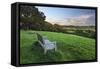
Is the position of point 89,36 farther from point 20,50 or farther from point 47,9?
point 20,50

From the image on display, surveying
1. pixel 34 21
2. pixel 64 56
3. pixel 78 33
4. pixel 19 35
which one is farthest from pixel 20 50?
pixel 78 33

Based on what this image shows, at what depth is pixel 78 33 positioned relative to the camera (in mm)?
3520

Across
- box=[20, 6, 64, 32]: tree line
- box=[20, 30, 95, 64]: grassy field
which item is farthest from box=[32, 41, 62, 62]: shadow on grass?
box=[20, 6, 64, 32]: tree line

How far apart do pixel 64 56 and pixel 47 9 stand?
63 centimetres

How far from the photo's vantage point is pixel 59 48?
3369 mm

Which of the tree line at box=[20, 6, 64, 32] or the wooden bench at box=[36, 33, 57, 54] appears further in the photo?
the wooden bench at box=[36, 33, 57, 54]

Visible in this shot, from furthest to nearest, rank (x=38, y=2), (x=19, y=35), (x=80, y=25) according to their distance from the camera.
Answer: (x=80, y=25), (x=38, y=2), (x=19, y=35)

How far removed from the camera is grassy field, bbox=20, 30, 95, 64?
10.4 feet

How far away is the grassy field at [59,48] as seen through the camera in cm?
317

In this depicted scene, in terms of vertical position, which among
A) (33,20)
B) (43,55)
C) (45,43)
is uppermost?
(33,20)

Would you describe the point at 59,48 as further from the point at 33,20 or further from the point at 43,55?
the point at 33,20

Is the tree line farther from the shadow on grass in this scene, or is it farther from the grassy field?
the shadow on grass

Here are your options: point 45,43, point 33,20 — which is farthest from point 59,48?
point 33,20

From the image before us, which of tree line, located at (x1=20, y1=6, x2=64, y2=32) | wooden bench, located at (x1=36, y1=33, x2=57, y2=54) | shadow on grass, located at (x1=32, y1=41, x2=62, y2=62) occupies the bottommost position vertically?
Answer: shadow on grass, located at (x1=32, y1=41, x2=62, y2=62)
